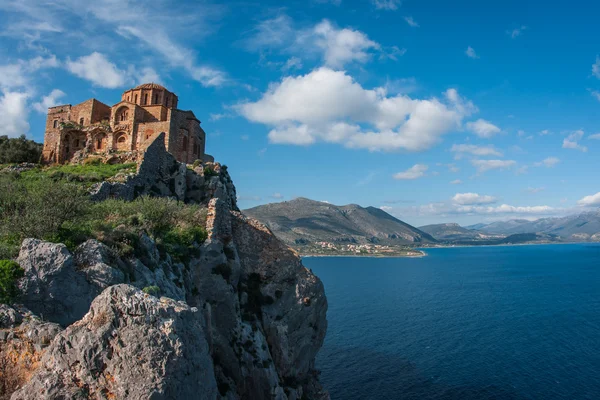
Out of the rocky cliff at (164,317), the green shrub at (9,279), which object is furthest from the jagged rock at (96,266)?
the green shrub at (9,279)

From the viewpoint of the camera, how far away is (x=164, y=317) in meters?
9.02

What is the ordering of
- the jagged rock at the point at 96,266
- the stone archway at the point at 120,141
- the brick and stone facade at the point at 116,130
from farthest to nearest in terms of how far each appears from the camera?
the stone archway at the point at 120,141 < the brick and stone facade at the point at 116,130 < the jagged rock at the point at 96,266

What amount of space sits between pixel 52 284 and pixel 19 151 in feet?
134

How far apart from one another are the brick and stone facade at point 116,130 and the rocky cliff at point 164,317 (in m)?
7.02

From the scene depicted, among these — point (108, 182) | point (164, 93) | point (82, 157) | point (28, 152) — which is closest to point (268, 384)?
point (108, 182)

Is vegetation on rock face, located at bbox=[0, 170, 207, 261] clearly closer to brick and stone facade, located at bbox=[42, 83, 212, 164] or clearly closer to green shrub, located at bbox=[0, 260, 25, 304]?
green shrub, located at bbox=[0, 260, 25, 304]

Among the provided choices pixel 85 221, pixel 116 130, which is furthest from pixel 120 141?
pixel 85 221

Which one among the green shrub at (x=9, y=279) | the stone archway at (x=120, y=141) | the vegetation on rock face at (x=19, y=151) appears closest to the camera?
the green shrub at (x=9, y=279)

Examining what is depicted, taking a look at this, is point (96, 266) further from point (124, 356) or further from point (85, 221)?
point (124, 356)

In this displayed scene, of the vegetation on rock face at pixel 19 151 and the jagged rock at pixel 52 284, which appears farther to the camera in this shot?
the vegetation on rock face at pixel 19 151

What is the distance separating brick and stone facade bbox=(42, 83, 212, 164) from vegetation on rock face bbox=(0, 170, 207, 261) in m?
20.4

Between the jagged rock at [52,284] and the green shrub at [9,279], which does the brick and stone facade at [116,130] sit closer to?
the jagged rock at [52,284]

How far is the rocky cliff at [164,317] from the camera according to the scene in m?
8.38

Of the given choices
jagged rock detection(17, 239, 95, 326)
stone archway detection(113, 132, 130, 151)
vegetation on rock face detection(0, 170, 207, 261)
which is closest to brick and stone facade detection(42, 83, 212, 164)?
stone archway detection(113, 132, 130, 151)
